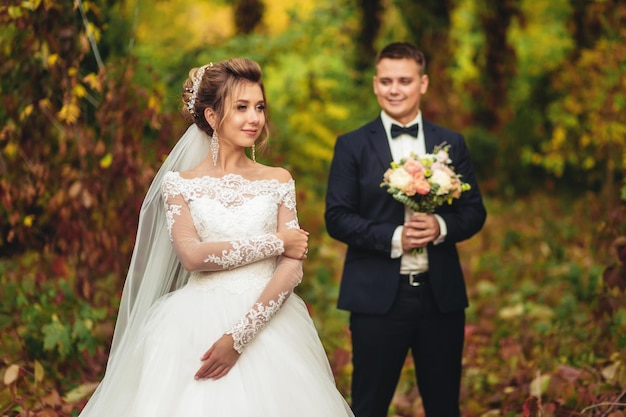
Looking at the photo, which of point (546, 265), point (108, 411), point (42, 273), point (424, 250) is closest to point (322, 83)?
point (546, 265)

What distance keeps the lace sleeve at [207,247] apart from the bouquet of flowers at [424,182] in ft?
2.91

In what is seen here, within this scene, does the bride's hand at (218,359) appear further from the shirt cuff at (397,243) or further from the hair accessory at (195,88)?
the shirt cuff at (397,243)

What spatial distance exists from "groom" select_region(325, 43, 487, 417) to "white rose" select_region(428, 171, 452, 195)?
0.66 feet

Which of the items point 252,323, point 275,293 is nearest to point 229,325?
point 252,323

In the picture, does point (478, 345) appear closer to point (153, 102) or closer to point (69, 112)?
point (153, 102)

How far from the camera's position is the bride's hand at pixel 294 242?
345 cm

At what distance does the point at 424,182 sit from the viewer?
157 inches

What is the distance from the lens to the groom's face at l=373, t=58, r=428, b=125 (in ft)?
14.2

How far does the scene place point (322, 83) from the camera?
13867mm

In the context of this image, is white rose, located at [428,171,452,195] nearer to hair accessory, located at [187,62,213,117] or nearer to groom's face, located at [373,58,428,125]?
groom's face, located at [373,58,428,125]

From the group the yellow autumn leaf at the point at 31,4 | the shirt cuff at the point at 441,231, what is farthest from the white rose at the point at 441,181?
the yellow autumn leaf at the point at 31,4

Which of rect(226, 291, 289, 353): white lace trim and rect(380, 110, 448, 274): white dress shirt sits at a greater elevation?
rect(380, 110, 448, 274): white dress shirt

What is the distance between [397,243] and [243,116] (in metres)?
1.17

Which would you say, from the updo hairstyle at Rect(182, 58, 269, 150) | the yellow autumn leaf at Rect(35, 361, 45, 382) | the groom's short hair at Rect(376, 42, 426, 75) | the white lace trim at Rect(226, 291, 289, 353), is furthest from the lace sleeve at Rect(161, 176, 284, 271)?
the yellow autumn leaf at Rect(35, 361, 45, 382)
